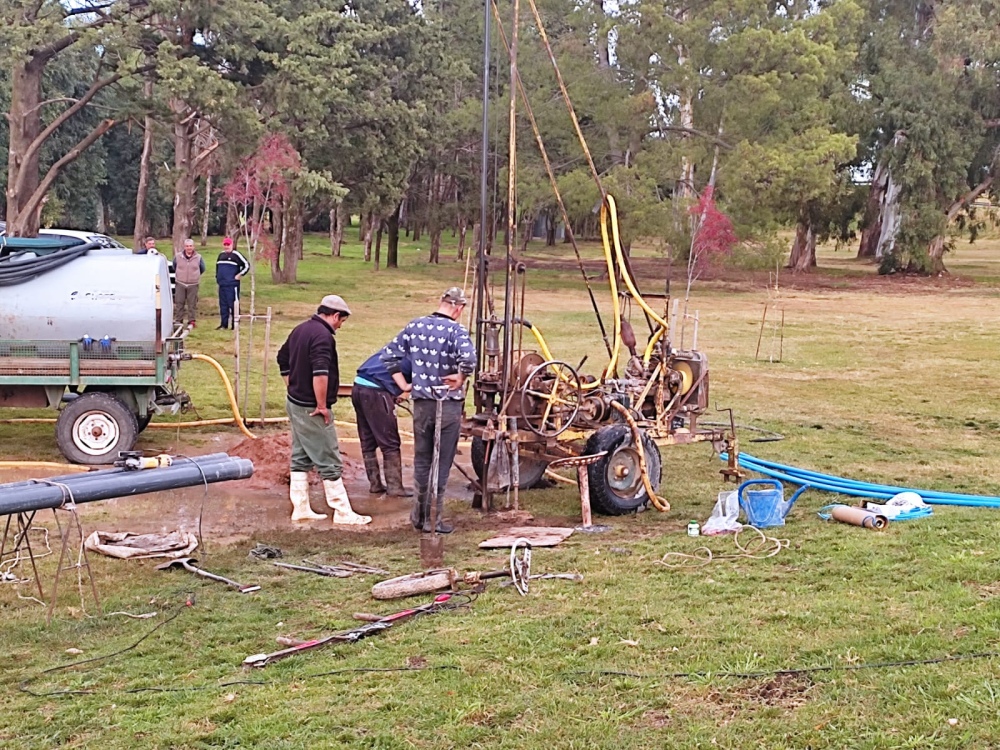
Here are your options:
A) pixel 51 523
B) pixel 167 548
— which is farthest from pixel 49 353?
pixel 167 548

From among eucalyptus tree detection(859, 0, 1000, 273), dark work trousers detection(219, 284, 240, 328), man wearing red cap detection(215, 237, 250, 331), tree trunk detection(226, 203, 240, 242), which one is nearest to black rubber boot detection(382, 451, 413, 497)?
man wearing red cap detection(215, 237, 250, 331)

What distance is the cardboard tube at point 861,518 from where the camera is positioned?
27.8 feet

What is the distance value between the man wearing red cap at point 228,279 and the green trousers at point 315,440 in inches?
499

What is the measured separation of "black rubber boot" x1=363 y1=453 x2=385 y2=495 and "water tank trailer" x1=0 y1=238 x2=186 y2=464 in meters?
2.33

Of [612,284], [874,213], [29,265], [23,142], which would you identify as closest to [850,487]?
[612,284]

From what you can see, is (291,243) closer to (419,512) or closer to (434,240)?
(434,240)

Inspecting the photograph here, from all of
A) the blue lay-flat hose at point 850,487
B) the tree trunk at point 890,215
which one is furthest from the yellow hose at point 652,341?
the tree trunk at point 890,215

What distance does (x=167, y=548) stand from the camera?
805cm

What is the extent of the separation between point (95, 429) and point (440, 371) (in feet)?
14.1

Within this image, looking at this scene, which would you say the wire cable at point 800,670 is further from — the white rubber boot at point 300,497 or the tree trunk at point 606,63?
the tree trunk at point 606,63

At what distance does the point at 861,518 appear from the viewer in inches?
336

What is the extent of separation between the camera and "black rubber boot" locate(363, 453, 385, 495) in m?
10.1

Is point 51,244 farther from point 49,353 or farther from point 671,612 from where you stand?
point 671,612

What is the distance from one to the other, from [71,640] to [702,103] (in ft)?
103
